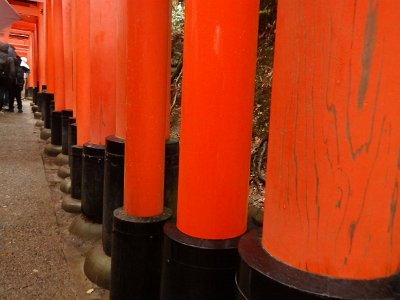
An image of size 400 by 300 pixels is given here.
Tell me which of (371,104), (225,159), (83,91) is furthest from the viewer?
(83,91)

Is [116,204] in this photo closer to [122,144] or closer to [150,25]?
[122,144]

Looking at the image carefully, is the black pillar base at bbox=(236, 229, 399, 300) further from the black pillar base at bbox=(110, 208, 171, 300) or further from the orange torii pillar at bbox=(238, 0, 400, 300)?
the black pillar base at bbox=(110, 208, 171, 300)

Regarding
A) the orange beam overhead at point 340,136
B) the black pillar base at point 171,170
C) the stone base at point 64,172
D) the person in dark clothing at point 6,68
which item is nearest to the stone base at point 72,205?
the stone base at point 64,172

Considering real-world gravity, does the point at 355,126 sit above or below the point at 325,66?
below

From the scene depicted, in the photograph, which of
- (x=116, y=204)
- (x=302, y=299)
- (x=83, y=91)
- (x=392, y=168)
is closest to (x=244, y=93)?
(x=392, y=168)

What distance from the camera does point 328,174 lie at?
3.35 feet

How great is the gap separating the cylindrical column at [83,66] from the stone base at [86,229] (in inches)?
30.7

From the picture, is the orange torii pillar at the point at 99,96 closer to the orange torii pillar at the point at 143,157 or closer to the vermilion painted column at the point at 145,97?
the orange torii pillar at the point at 143,157

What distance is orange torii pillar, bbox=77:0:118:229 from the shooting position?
296 cm

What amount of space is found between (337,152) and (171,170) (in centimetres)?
162

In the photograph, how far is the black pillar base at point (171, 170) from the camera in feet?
8.15

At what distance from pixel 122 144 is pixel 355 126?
1.63 metres

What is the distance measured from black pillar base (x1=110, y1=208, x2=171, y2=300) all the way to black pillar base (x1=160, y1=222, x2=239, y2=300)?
489 mm

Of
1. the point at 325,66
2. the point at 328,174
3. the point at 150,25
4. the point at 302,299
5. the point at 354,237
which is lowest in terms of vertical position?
the point at 302,299
